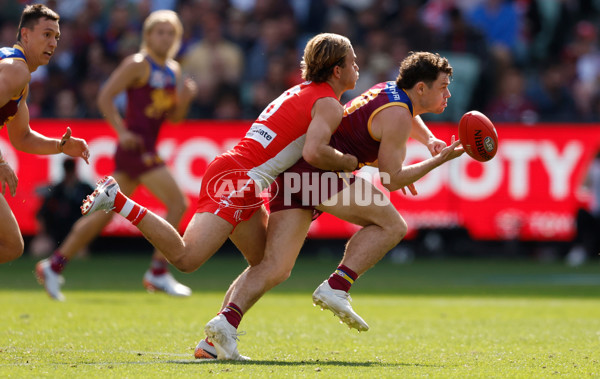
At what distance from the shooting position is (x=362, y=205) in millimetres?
6406

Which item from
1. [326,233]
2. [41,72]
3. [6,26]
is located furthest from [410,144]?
[6,26]

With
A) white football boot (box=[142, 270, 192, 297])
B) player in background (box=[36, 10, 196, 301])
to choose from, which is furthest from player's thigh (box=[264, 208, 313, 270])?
white football boot (box=[142, 270, 192, 297])

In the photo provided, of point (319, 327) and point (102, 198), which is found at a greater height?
point (102, 198)

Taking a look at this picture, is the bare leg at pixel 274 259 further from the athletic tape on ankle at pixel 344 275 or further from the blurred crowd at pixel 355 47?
the blurred crowd at pixel 355 47

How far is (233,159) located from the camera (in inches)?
255

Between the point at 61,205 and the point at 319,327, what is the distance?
7.93 meters

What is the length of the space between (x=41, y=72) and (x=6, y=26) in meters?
1.58

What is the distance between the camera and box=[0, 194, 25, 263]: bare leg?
6691 millimetres

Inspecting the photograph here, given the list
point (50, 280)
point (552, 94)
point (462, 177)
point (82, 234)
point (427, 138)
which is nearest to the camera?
point (427, 138)

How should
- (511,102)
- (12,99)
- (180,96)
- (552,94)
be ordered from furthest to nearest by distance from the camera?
(552,94) < (511,102) < (180,96) < (12,99)

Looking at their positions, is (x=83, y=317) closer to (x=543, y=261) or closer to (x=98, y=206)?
(x=98, y=206)

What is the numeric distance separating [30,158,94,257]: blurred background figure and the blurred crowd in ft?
4.39

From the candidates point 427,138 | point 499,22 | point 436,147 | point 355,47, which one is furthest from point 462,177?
point 436,147

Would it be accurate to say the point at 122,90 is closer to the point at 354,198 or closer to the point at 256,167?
the point at 256,167
